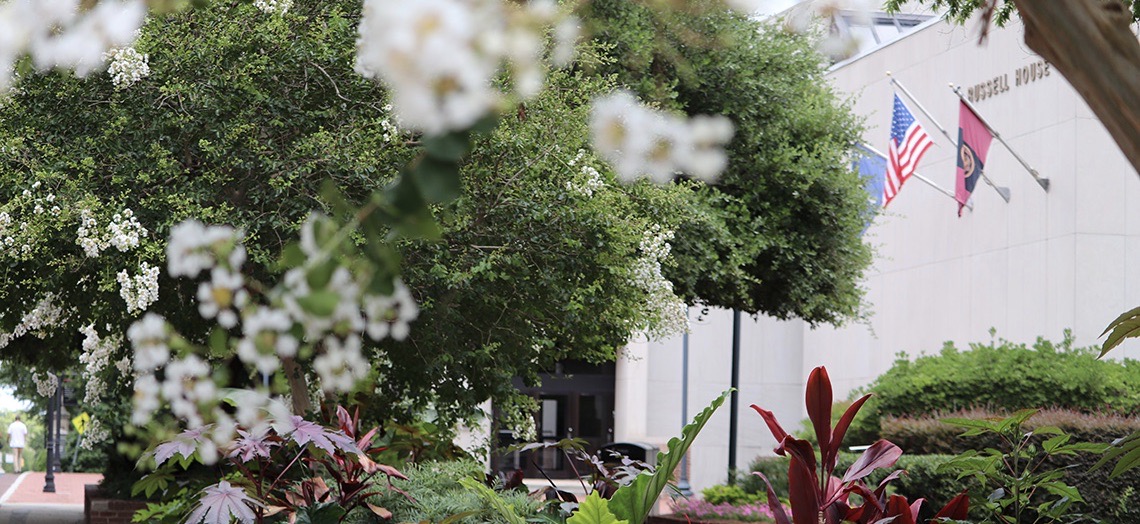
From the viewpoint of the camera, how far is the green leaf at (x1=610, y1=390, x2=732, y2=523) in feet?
18.3

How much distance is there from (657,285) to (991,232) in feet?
52.0

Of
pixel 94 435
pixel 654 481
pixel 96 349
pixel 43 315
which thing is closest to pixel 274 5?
pixel 43 315

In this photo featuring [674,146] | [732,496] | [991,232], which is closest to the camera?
[674,146]

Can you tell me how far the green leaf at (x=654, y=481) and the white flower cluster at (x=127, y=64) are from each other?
209 inches

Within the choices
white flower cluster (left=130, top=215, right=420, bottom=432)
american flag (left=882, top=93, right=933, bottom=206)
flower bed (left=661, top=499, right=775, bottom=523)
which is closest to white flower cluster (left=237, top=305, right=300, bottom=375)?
white flower cluster (left=130, top=215, right=420, bottom=432)

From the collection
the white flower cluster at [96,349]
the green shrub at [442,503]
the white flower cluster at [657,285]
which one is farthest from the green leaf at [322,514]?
the white flower cluster at [96,349]

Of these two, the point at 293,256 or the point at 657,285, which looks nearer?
the point at 293,256

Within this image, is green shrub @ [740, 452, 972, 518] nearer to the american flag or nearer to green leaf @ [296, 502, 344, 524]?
green leaf @ [296, 502, 344, 524]

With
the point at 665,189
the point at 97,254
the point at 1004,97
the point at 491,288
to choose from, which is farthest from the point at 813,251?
the point at 1004,97

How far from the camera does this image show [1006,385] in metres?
15.6

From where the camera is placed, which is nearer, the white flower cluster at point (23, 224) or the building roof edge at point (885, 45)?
the white flower cluster at point (23, 224)

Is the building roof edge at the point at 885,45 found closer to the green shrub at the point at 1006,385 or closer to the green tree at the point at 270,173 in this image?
the green shrub at the point at 1006,385

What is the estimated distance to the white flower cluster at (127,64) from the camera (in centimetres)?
916

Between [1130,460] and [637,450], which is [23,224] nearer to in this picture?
[1130,460]
